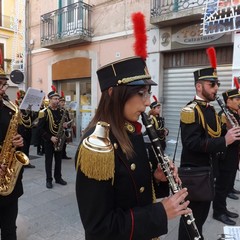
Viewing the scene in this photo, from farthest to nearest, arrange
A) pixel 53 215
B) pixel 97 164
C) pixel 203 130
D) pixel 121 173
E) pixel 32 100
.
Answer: pixel 32 100 → pixel 53 215 → pixel 203 130 → pixel 121 173 → pixel 97 164

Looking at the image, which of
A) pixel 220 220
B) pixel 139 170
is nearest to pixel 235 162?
pixel 220 220

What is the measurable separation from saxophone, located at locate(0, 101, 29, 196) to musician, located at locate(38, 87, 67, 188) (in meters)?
2.61

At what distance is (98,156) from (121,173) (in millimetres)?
220

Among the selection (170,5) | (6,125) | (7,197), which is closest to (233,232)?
(7,197)

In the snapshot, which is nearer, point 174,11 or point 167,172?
point 167,172

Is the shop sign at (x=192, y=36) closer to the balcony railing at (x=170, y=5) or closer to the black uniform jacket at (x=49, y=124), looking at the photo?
the balcony railing at (x=170, y=5)

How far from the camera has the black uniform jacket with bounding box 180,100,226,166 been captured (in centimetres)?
293

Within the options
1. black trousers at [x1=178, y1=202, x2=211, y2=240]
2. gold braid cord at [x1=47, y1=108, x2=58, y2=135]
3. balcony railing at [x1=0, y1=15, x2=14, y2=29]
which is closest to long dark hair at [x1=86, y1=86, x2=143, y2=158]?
black trousers at [x1=178, y1=202, x2=211, y2=240]

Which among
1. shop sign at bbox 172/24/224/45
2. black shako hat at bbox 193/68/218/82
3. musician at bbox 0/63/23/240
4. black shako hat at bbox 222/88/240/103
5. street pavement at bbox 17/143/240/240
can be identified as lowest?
street pavement at bbox 17/143/240/240

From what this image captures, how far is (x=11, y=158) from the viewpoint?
2779 mm

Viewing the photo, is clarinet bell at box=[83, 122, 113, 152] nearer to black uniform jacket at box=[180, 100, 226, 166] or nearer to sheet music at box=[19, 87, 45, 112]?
black uniform jacket at box=[180, 100, 226, 166]

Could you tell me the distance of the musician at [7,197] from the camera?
2572mm

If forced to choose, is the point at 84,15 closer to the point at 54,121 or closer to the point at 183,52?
the point at 183,52

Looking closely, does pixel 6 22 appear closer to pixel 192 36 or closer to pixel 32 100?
pixel 32 100
